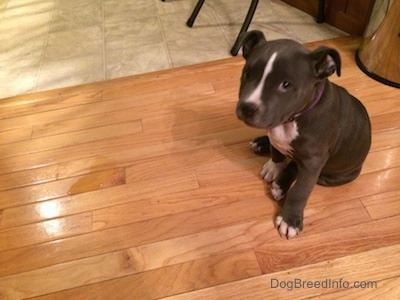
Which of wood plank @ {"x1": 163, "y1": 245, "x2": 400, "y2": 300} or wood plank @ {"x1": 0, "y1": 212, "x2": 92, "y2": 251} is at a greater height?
wood plank @ {"x1": 0, "y1": 212, "x2": 92, "y2": 251}

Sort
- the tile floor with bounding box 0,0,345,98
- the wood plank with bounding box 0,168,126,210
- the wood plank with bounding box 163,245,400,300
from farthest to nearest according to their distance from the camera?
the tile floor with bounding box 0,0,345,98 → the wood plank with bounding box 0,168,126,210 → the wood plank with bounding box 163,245,400,300

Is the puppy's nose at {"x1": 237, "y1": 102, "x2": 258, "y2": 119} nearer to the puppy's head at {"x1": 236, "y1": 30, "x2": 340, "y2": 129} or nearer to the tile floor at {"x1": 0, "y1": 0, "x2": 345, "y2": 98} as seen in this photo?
the puppy's head at {"x1": 236, "y1": 30, "x2": 340, "y2": 129}

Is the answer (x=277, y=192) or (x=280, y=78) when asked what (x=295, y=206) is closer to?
(x=277, y=192)

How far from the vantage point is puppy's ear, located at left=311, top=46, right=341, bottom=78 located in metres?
0.97

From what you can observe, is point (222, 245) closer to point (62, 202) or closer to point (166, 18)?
point (62, 202)

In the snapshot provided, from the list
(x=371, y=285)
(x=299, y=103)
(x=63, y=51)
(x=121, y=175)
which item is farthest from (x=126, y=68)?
(x=371, y=285)

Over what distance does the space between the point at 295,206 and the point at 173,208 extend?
463mm

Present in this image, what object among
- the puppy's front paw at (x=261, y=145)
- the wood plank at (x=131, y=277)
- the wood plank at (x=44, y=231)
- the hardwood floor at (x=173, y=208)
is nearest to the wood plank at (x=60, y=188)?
the hardwood floor at (x=173, y=208)

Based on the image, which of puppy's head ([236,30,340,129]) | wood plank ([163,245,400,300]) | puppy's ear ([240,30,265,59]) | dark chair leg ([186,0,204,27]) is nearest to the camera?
puppy's head ([236,30,340,129])

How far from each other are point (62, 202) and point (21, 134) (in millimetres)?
521

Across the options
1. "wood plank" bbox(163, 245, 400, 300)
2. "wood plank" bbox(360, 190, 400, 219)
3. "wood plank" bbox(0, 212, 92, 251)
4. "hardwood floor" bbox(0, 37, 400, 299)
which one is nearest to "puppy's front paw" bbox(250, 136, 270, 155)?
"hardwood floor" bbox(0, 37, 400, 299)

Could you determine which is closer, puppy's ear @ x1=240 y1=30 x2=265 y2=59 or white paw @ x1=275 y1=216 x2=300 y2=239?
puppy's ear @ x1=240 y1=30 x2=265 y2=59

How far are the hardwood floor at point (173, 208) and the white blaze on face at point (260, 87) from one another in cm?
55

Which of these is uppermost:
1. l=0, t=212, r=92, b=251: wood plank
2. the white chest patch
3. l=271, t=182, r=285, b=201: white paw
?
the white chest patch
